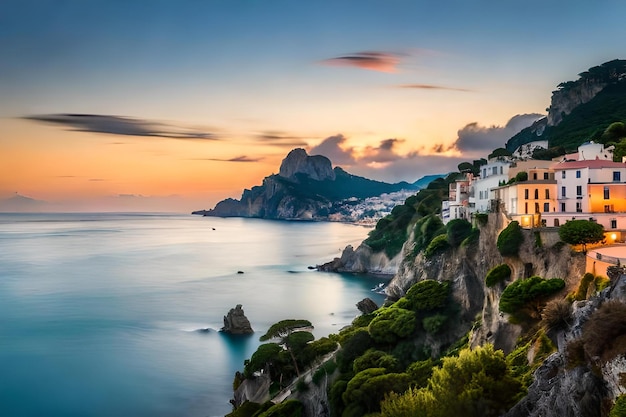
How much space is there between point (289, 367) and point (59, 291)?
67.7 m

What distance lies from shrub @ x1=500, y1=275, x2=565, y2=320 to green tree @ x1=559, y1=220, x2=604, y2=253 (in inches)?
133

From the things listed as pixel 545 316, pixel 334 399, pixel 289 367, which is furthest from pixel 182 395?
pixel 545 316

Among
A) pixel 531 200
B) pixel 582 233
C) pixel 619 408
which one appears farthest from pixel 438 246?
pixel 619 408

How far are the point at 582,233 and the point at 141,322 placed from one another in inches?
2218

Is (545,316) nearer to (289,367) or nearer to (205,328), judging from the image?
(289,367)

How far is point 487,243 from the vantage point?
4450 cm

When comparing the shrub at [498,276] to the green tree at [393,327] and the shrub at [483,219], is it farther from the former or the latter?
the shrub at [483,219]

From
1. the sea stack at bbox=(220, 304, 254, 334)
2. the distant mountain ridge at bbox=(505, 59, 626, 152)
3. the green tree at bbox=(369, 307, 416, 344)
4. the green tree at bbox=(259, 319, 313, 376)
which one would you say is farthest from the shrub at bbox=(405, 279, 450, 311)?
the distant mountain ridge at bbox=(505, 59, 626, 152)

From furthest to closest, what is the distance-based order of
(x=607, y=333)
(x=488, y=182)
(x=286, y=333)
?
(x=488, y=182) < (x=286, y=333) < (x=607, y=333)

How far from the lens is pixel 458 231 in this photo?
5431 cm

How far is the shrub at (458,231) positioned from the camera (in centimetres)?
5362

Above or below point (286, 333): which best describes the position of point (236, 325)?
below

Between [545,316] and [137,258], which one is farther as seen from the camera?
[137,258]

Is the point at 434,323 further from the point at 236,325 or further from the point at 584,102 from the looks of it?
the point at 584,102
